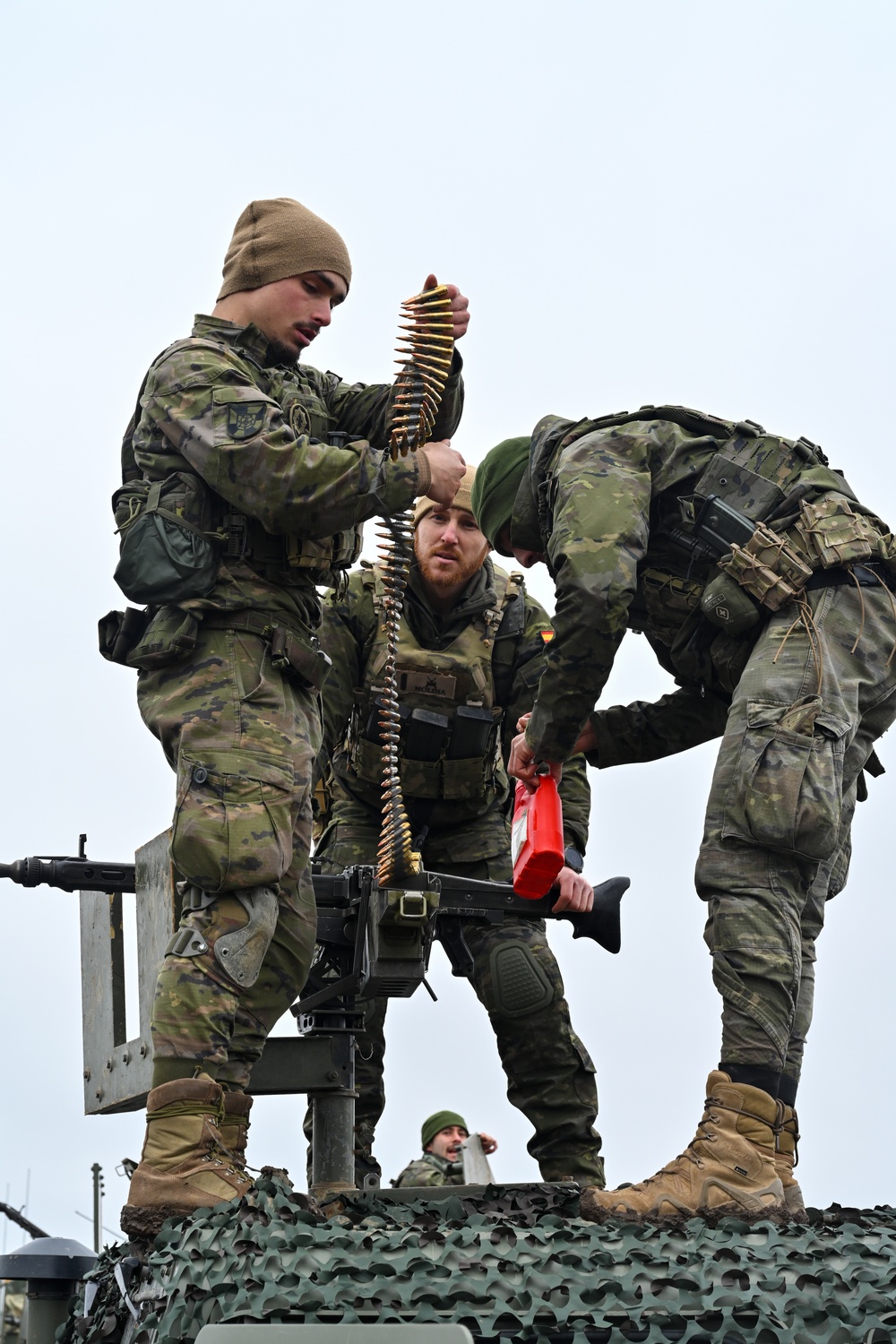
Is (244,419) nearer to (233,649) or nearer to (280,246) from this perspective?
(233,649)

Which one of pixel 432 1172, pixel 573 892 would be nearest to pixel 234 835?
pixel 573 892

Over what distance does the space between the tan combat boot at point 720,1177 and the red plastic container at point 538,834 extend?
3.16 ft

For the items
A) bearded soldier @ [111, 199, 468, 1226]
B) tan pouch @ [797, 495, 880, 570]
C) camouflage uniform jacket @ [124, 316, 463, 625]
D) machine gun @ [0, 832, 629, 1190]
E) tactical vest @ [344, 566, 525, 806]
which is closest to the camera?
bearded soldier @ [111, 199, 468, 1226]

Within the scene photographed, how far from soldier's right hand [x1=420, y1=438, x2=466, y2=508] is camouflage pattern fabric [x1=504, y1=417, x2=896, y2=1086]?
30 cm

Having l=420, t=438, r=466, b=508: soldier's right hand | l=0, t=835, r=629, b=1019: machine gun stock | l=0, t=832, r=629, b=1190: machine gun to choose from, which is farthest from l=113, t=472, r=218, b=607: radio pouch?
l=0, t=835, r=629, b=1019: machine gun stock

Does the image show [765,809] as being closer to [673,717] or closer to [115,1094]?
[673,717]

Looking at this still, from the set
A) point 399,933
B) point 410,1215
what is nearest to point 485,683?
point 399,933

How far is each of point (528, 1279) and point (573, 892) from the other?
3.37 meters

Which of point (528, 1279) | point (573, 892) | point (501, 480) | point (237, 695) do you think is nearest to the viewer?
point (528, 1279)

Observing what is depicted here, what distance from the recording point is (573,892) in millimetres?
6863

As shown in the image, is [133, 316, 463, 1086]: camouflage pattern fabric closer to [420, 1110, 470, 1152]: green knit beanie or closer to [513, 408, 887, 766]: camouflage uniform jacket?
[513, 408, 887, 766]: camouflage uniform jacket

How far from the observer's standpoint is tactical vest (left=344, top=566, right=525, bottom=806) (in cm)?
738

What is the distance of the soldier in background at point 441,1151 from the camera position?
38.4ft

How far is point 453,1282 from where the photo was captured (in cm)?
347
